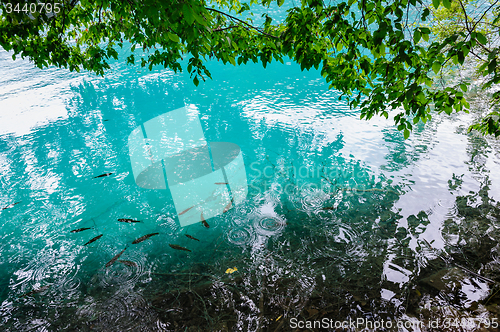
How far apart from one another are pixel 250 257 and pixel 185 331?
1.56 m

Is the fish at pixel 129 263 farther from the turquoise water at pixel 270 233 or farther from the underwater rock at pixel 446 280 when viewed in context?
the underwater rock at pixel 446 280

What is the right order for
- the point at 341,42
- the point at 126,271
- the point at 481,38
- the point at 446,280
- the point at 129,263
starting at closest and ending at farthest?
the point at 481,38 → the point at 341,42 → the point at 446,280 → the point at 126,271 → the point at 129,263

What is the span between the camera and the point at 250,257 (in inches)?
185

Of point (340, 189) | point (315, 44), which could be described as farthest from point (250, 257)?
point (315, 44)

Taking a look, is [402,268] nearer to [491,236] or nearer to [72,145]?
[491,236]

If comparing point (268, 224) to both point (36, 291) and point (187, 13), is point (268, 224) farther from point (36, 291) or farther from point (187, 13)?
point (187, 13)

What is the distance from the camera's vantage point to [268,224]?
546 cm

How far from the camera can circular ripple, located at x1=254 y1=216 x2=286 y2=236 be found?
5259mm

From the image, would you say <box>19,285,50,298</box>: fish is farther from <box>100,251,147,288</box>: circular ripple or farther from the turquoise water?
<box>100,251,147,288</box>: circular ripple

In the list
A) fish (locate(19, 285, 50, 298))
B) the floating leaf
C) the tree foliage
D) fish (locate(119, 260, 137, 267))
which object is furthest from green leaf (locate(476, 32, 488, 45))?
fish (locate(19, 285, 50, 298))

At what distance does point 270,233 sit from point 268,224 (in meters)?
0.28

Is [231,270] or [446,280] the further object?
[231,270]

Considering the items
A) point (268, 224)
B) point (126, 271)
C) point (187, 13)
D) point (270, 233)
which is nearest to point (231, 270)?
point (270, 233)

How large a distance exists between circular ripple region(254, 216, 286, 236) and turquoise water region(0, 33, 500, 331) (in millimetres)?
30
